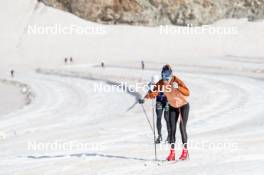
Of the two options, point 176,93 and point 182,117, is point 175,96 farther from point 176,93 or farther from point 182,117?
point 182,117

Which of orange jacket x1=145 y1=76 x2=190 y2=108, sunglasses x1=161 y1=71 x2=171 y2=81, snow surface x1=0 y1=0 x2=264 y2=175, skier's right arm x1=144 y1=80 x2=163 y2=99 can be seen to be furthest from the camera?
snow surface x1=0 y1=0 x2=264 y2=175

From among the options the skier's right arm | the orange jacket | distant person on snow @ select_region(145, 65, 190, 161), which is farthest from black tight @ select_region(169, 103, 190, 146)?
the skier's right arm

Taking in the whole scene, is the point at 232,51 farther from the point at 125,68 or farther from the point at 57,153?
the point at 57,153

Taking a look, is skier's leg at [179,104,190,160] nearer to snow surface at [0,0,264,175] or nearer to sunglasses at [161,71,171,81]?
snow surface at [0,0,264,175]

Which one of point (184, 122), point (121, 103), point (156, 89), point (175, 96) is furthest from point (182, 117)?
point (121, 103)

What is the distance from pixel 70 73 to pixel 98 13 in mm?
19143

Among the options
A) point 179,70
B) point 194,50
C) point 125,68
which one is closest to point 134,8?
point 194,50

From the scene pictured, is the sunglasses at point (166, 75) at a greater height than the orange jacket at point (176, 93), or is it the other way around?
the sunglasses at point (166, 75)

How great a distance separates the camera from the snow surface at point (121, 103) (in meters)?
9.16

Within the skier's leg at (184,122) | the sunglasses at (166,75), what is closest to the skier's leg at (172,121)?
the skier's leg at (184,122)

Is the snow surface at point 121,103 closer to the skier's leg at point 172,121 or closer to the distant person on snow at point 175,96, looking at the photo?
the skier's leg at point 172,121

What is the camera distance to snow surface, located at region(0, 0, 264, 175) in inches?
361

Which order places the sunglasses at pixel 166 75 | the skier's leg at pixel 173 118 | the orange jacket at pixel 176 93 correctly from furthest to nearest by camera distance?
1. the skier's leg at pixel 173 118
2. the sunglasses at pixel 166 75
3. the orange jacket at pixel 176 93

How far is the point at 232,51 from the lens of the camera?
4828 cm
